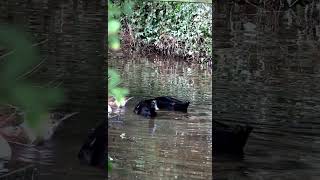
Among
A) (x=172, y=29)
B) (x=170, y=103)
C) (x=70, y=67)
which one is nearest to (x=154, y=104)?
(x=170, y=103)

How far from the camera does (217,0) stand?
1666 millimetres

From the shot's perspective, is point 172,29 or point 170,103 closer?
point 170,103

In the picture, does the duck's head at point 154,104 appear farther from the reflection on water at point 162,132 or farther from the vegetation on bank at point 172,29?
the vegetation on bank at point 172,29

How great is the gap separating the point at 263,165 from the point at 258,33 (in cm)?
53

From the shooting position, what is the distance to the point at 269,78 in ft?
5.40

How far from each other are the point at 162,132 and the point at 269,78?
506 mm

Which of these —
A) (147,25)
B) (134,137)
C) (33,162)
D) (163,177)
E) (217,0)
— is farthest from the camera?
(147,25)

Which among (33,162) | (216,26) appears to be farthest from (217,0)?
(33,162)

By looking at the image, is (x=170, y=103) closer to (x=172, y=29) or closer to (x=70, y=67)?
(x=70, y=67)

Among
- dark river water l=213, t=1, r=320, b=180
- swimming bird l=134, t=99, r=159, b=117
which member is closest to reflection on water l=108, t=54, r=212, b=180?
swimming bird l=134, t=99, r=159, b=117

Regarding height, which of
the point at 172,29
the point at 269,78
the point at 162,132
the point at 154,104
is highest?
the point at 172,29

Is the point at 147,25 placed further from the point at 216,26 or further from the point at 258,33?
the point at 258,33

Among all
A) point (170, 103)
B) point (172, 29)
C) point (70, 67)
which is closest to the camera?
point (70, 67)

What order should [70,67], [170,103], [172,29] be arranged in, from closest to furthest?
[70,67], [170,103], [172,29]
